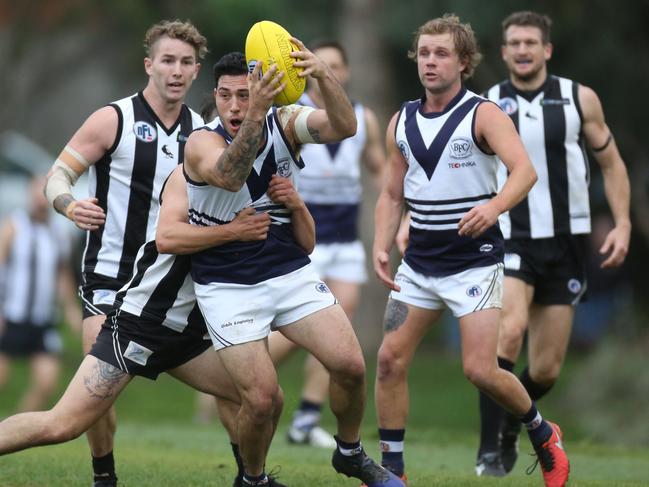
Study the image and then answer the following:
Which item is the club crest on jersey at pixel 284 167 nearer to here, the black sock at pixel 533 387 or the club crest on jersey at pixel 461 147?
the club crest on jersey at pixel 461 147

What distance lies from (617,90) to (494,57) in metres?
1.95

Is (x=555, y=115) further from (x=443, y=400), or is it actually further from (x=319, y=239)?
(x=443, y=400)

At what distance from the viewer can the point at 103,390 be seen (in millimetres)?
6754

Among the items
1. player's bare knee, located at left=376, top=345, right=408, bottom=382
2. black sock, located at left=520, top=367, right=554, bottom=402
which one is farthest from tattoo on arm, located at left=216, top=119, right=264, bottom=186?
black sock, located at left=520, top=367, right=554, bottom=402

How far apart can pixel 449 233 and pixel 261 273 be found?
1292 mm

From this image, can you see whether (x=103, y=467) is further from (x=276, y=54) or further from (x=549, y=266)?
(x=549, y=266)

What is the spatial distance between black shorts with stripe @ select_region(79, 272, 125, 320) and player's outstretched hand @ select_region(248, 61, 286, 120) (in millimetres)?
1947

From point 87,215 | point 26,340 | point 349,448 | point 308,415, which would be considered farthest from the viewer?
point 26,340

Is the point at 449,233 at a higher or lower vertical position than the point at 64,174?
lower

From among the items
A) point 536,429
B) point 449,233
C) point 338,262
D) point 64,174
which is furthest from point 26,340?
point 536,429

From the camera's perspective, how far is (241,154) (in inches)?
245

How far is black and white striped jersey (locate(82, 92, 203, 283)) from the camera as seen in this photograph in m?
7.66

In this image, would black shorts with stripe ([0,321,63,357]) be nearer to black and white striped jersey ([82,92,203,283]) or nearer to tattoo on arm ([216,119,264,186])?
black and white striped jersey ([82,92,203,283])

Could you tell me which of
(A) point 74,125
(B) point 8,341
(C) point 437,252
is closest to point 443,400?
(B) point 8,341
